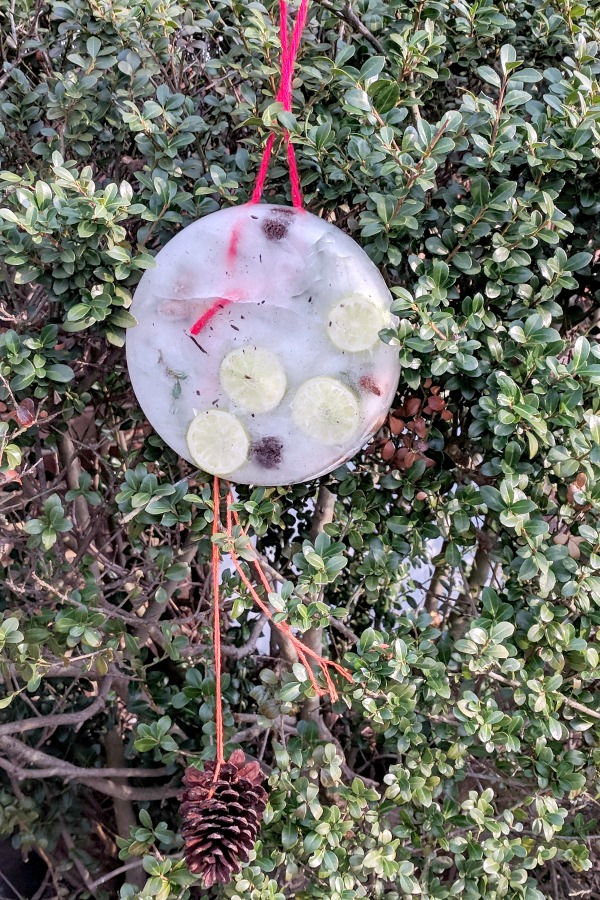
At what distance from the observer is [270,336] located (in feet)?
3.64

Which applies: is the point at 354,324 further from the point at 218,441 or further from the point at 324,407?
the point at 218,441

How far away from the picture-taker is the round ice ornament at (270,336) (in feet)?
3.63

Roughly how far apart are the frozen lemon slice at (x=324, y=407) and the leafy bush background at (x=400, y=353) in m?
0.12

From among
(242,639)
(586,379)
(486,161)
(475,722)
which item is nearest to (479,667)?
(475,722)

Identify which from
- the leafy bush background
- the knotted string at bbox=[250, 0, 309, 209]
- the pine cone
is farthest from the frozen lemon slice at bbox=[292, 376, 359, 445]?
the pine cone

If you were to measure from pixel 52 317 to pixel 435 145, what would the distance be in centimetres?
72

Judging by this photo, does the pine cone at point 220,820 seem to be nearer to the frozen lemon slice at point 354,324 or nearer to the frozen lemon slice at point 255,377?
the frozen lemon slice at point 255,377

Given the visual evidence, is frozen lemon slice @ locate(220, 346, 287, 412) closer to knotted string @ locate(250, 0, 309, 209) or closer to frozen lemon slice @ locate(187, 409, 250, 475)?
frozen lemon slice @ locate(187, 409, 250, 475)

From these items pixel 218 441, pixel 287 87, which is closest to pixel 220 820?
pixel 218 441

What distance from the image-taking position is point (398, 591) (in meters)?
2.21

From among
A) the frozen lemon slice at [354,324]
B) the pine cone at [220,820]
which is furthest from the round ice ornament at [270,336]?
the pine cone at [220,820]

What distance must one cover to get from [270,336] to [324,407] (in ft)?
0.44

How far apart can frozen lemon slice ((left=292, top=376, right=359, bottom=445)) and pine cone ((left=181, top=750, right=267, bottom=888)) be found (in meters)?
0.57

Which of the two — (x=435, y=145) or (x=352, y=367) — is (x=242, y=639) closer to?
(x=352, y=367)
